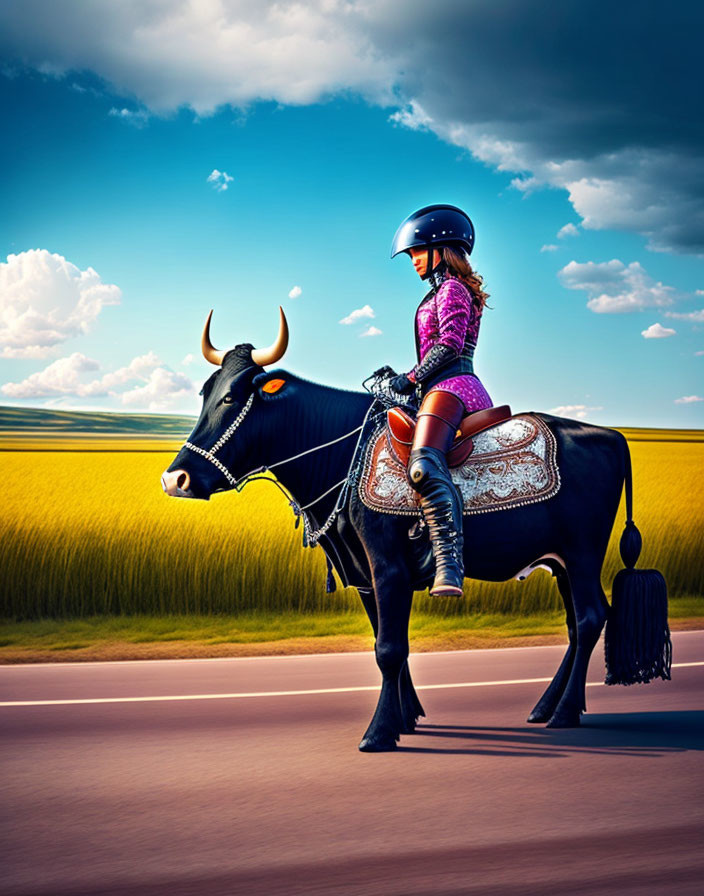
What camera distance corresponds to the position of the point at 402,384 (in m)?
7.37

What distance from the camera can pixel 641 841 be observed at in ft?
16.9

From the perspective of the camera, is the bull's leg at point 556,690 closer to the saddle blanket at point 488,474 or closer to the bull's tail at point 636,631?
the bull's tail at point 636,631

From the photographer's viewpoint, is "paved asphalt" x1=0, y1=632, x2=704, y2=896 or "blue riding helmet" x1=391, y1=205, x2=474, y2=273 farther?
"blue riding helmet" x1=391, y1=205, x2=474, y2=273

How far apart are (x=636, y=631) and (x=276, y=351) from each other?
295 centimetres

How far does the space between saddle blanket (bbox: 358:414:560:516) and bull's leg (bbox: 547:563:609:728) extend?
596mm

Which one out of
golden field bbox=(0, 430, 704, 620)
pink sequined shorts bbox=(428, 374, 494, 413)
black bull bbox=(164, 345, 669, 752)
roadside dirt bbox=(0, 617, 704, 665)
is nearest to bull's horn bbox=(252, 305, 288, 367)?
black bull bbox=(164, 345, 669, 752)

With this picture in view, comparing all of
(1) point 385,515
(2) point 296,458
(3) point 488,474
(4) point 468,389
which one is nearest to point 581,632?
(3) point 488,474

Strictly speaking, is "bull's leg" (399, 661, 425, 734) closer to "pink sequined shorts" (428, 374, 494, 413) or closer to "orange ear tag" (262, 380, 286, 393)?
"pink sequined shorts" (428, 374, 494, 413)

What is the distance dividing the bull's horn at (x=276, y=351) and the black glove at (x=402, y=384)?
2.50ft

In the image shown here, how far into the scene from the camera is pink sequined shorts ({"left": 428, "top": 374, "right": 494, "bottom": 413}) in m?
7.19

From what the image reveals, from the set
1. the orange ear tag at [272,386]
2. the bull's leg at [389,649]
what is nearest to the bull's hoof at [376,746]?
the bull's leg at [389,649]

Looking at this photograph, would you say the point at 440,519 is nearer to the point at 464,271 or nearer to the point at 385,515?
the point at 385,515

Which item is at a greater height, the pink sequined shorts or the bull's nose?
the pink sequined shorts

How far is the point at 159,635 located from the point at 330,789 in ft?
23.1
